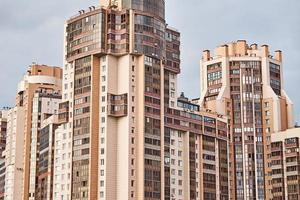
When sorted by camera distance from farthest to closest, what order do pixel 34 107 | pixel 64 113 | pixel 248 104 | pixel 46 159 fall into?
pixel 248 104 < pixel 34 107 < pixel 46 159 < pixel 64 113

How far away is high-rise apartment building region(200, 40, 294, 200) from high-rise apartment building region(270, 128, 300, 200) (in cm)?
232

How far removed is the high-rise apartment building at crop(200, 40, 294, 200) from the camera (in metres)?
178

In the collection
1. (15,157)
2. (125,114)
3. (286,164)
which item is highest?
(125,114)

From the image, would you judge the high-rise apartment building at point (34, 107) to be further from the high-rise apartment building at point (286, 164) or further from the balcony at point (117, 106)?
the high-rise apartment building at point (286, 164)

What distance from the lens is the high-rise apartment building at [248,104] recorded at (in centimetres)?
17838

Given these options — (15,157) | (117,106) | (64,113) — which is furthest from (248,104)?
(15,157)

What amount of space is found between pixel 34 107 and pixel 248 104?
5614 cm

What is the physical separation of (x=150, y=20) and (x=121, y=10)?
6.34 m

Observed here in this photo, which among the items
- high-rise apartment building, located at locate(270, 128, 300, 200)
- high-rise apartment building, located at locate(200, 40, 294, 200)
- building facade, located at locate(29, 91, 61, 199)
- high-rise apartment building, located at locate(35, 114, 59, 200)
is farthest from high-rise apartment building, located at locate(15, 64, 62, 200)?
high-rise apartment building, located at locate(270, 128, 300, 200)

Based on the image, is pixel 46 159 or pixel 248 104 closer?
pixel 46 159

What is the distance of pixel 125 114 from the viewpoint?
13475 centimetres

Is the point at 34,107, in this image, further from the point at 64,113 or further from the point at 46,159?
the point at 64,113

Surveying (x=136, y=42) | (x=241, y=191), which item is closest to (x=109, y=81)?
(x=136, y=42)

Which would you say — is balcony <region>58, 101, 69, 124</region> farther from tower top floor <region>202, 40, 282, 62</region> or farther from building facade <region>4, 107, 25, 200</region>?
tower top floor <region>202, 40, 282, 62</region>
